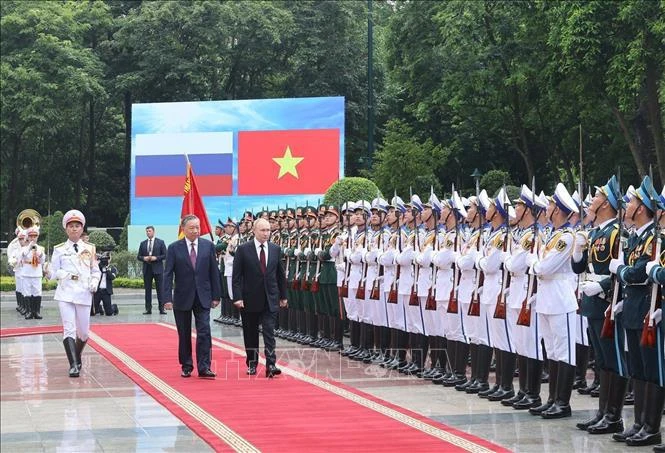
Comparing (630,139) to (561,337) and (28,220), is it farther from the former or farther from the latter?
(561,337)

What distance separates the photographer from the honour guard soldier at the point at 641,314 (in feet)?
28.4

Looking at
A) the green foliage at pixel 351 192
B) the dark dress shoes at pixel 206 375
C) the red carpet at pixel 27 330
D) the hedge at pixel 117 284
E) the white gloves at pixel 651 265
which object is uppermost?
the green foliage at pixel 351 192

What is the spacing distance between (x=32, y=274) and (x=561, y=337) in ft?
53.0

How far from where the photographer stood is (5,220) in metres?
51.5

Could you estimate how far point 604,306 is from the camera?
365 inches

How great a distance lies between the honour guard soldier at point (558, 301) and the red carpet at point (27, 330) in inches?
464

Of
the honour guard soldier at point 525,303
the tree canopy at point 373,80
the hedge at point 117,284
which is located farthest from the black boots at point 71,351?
the hedge at point 117,284

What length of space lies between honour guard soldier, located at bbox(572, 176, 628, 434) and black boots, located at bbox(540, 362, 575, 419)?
60cm

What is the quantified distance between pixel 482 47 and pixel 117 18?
2043 centimetres

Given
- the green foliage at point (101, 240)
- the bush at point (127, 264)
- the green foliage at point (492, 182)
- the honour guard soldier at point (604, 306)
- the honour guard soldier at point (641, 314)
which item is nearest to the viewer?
the honour guard soldier at point (641, 314)

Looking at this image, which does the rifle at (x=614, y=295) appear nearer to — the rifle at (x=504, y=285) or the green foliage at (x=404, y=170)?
the rifle at (x=504, y=285)

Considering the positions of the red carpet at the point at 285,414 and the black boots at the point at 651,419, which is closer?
the black boots at the point at 651,419

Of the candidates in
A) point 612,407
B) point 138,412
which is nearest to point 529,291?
point 612,407

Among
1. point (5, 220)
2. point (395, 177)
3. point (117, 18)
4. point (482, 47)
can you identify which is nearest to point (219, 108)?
point (395, 177)
